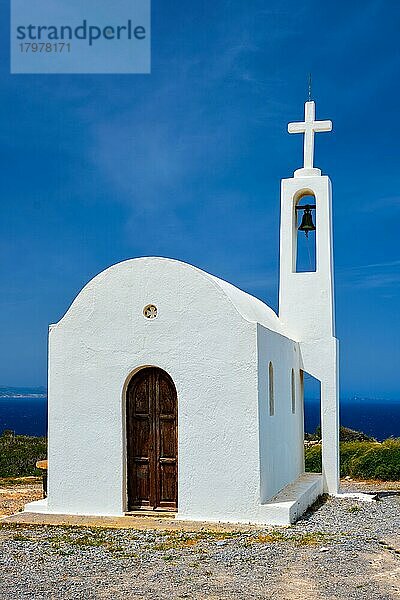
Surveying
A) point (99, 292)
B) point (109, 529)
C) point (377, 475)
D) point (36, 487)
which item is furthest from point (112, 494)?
point (377, 475)

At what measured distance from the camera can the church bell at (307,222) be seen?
19.3 meters

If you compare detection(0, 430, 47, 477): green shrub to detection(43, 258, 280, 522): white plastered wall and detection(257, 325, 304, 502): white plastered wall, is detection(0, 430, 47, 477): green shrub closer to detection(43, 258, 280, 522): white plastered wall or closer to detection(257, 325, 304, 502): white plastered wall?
detection(257, 325, 304, 502): white plastered wall

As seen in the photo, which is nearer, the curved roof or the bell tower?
the curved roof

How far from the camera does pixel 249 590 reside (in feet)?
31.8

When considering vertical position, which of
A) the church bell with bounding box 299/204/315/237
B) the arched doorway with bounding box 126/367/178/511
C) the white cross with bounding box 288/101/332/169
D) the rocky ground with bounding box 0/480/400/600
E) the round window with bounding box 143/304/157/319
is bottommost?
the rocky ground with bounding box 0/480/400/600

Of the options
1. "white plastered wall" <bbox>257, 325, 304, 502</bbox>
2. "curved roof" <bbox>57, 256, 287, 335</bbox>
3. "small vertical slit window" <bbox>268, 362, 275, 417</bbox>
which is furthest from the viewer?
"small vertical slit window" <bbox>268, 362, 275, 417</bbox>

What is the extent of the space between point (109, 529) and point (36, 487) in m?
7.83

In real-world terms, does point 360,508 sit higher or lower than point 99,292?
lower

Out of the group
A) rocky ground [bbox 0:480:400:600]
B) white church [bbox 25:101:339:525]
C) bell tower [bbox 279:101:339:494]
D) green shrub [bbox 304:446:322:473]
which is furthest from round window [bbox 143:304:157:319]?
green shrub [bbox 304:446:322:473]

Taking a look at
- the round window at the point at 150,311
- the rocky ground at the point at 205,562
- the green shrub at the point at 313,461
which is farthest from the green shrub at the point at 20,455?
the rocky ground at the point at 205,562

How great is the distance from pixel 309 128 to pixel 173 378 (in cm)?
822

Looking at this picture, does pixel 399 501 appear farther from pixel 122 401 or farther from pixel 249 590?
pixel 249 590

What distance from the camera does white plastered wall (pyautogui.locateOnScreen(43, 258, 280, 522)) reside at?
46.3 feet

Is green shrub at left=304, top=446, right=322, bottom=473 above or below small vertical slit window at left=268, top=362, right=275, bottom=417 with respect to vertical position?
below
